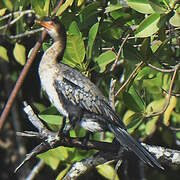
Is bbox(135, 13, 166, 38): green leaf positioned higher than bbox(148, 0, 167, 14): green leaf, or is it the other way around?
bbox(148, 0, 167, 14): green leaf

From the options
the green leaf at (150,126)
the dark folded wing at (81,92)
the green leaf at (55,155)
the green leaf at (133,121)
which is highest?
the dark folded wing at (81,92)

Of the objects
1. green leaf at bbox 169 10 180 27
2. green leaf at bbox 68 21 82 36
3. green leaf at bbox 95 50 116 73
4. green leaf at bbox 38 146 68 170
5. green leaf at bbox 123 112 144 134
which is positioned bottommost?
green leaf at bbox 38 146 68 170

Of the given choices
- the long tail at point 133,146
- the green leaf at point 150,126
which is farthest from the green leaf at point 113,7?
the green leaf at point 150,126

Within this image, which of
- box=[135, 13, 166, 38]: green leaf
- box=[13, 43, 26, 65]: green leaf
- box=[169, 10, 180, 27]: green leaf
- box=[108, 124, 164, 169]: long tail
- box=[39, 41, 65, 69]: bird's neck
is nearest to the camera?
box=[169, 10, 180, 27]: green leaf

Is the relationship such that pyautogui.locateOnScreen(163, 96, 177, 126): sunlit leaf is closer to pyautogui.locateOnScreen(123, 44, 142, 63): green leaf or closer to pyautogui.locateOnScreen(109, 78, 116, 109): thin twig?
pyautogui.locateOnScreen(109, 78, 116, 109): thin twig

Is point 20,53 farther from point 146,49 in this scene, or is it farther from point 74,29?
point 146,49

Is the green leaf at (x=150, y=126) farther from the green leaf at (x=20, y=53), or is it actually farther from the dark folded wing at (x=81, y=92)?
the green leaf at (x=20, y=53)

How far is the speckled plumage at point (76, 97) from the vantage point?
288 centimetres

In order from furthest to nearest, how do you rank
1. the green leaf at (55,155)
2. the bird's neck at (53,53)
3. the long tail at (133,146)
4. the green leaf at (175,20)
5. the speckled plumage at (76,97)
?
the green leaf at (55,155) → the bird's neck at (53,53) → the speckled plumage at (76,97) → the long tail at (133,146) → the green leaf at (175,20)

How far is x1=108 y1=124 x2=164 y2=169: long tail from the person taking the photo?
2.64 meters

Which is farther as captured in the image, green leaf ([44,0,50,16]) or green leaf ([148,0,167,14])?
green leaf ([44,0,50,16])

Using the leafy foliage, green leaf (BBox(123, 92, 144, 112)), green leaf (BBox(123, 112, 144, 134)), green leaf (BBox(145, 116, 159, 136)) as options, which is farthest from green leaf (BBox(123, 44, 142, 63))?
green leaf (BBox(145, 116, 159, 136))

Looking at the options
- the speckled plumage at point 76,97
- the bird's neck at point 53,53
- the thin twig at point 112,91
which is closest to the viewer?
the thin twig at point 112,91

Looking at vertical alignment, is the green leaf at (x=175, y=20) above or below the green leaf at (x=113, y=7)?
below
